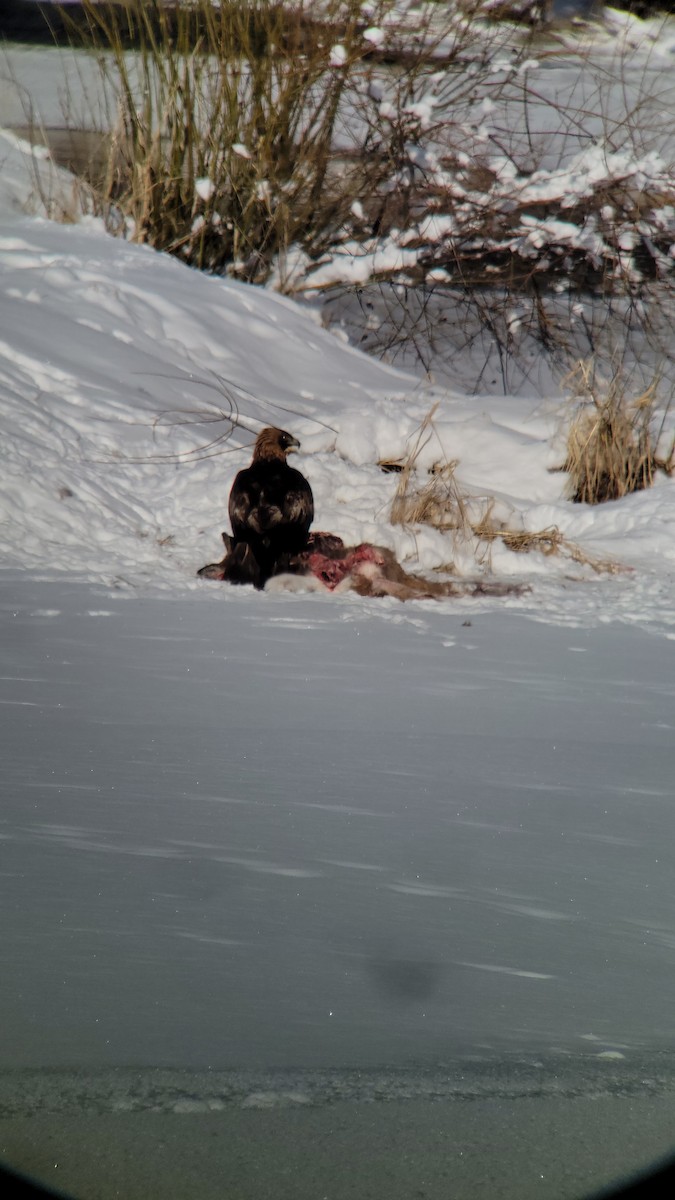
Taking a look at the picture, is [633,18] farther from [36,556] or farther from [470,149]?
[36,556]

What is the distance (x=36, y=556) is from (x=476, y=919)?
2.92 meters

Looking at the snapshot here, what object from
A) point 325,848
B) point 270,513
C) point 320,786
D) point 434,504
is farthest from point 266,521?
point 325,848

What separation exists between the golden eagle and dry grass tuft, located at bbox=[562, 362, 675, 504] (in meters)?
2.21

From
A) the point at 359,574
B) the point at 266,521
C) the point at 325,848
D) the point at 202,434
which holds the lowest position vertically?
the point at 325,848

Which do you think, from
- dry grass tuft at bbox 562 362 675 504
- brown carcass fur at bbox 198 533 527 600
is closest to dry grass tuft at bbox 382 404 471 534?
brown carcass fur at bbox 198 533 527 600

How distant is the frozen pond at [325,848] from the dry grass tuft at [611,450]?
272 cm

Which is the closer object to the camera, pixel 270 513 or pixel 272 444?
pixel 270 513

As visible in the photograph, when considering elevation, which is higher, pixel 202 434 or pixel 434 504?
pixel 202 434

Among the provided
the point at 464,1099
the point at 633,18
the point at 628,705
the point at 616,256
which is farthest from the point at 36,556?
the point at 633,18

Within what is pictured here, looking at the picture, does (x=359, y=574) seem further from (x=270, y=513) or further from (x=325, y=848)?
(x=325, y=848)

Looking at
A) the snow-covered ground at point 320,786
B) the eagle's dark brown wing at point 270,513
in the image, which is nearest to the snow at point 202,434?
the snow-covered ground at point 320,786

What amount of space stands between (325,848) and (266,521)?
2.35 meters

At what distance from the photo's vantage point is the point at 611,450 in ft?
20.6

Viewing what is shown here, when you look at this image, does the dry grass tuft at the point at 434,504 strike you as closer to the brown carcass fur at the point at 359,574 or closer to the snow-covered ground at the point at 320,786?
the snow-covered ground at the point at 320,786
